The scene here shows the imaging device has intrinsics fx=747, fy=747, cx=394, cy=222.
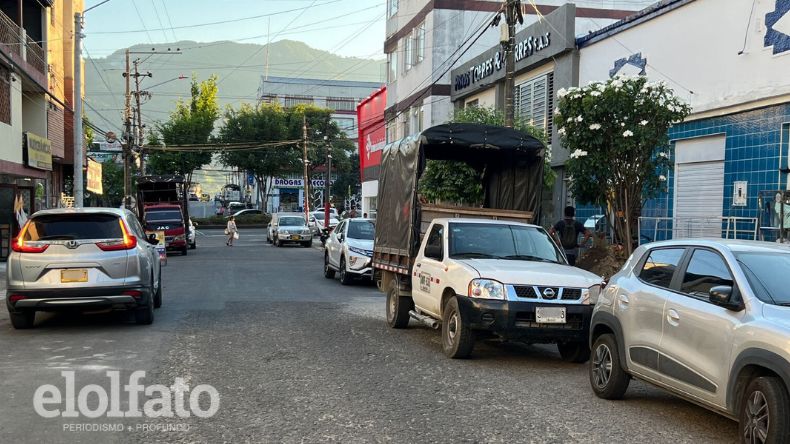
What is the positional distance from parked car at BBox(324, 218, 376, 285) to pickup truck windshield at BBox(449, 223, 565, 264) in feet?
24.0

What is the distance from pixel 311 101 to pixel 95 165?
3012 inches

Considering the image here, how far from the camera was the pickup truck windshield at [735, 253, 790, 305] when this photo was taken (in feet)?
17.4

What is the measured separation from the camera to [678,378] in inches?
231

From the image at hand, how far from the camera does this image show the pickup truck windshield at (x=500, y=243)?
9625mm

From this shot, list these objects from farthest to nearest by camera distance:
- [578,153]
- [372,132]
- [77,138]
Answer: [372,132] < [77,138] < [578,153]

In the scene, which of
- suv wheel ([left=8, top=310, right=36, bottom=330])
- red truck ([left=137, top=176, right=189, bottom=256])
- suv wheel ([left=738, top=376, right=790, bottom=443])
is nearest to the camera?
suv wheel ([left=738, top=376, right=790, bottom=443])

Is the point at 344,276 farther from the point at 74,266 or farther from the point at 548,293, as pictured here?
the point at 548,293

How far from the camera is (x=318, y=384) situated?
24.1 ft

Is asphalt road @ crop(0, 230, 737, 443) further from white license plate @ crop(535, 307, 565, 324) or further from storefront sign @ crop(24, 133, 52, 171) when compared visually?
storefront sign @ crop(24, 133, 52, 171)

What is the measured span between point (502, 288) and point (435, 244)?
1.90 meters

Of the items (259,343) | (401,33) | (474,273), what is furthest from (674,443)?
(401,33)

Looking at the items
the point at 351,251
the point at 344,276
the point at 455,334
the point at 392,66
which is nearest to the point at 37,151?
the point at 344,276

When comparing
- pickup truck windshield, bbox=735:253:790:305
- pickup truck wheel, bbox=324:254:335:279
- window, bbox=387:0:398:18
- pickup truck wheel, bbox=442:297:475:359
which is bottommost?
pickup truck wheel, bbox=324:254:335:279

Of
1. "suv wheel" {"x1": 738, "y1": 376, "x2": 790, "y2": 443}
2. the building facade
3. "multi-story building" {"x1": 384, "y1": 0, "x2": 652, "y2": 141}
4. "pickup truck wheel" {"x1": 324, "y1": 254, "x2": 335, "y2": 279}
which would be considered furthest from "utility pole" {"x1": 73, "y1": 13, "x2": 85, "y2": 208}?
"suv wheel" {"x1": 738, "y1": 376, "x2": 790, "y2": 443}
